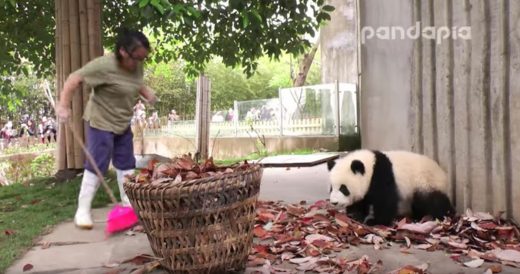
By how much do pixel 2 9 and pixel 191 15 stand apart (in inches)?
172

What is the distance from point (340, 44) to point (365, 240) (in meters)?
19.0

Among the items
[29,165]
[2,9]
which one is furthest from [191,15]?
[29,165]

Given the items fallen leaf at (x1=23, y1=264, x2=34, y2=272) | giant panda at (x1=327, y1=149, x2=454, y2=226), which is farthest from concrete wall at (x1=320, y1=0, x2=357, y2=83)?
fallen leaf at (x1=23, y1=264, x2=34, y2=272)

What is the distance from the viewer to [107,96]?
14.2ft

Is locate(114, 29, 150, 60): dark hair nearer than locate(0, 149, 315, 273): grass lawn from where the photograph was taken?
No

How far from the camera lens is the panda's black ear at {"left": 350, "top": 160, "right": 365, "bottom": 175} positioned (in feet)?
13.4

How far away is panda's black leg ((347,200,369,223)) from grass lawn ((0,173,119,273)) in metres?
2.54

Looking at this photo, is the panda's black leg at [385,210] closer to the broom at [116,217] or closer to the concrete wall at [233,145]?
the broom at [116,217]

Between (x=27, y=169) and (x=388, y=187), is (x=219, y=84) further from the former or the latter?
(x=388, y=187)

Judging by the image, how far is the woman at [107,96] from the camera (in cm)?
414

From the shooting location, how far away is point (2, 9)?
25.7ft

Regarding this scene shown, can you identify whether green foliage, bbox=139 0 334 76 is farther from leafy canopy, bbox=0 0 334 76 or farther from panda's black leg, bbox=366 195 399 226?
panda's black leg, bbox=366 195 399 226

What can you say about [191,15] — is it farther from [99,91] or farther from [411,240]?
[411,240]

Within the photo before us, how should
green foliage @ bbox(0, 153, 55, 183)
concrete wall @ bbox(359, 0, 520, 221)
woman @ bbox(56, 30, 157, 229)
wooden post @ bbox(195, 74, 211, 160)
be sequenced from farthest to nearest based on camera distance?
green foliage @ bbox(0, 153, 55, 183) → wooden post @ bbox(195, 74, 211, 160) → woman @ bbox(56, 30, 157, 229) → concrete wall @ bbox(359, 0, 520, 221)
